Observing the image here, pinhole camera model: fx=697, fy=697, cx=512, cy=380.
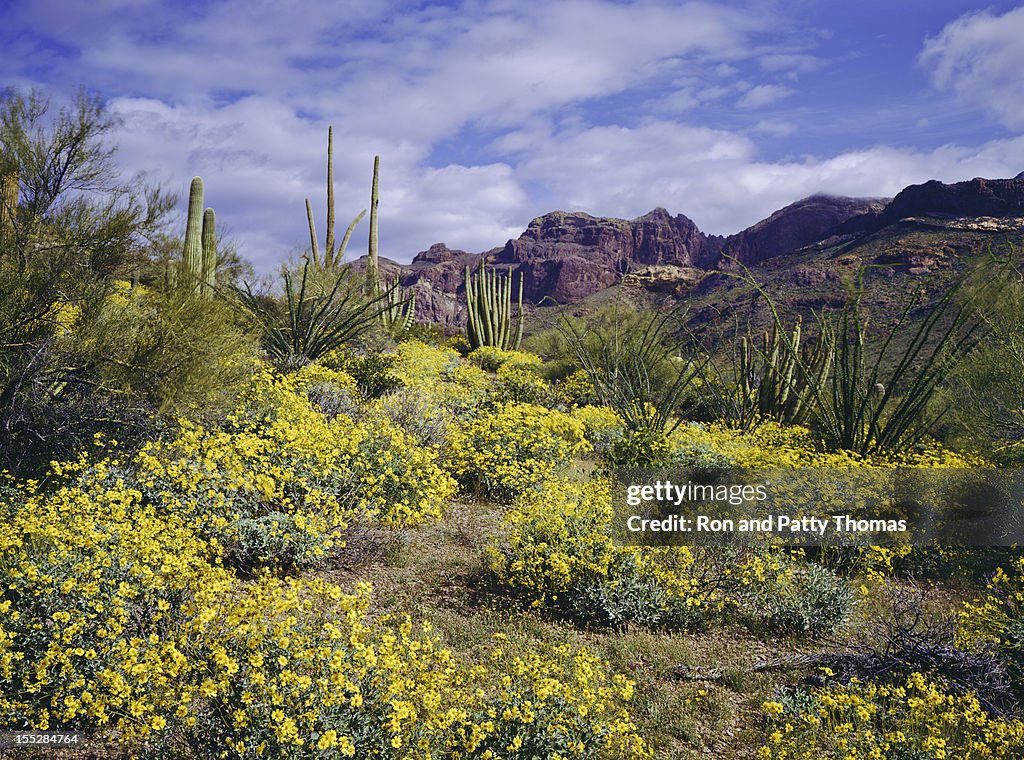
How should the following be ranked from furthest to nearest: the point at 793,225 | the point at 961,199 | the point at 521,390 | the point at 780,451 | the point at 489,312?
the point at 793,225 < the point at 961,199 < the point at 489,312 < the point at 521,390 < the point at 780,451

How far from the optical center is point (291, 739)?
2.75m

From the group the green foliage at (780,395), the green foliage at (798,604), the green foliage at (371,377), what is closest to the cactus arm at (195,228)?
the green foliage at (371,377)

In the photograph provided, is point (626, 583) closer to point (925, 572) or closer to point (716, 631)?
point (716, 631)

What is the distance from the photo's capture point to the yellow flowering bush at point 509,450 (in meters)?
7.75

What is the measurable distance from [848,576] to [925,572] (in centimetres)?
112

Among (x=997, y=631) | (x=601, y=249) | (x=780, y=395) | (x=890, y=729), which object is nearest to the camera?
(x=890, y=729)

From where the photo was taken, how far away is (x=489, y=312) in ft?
71.4

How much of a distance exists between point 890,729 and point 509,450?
509cm

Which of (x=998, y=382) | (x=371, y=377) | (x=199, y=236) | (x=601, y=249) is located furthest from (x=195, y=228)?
(x=601, y=249)

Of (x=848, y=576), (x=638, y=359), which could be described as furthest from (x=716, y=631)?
(x=638, y=359)

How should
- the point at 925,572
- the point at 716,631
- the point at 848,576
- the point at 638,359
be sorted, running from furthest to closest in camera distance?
the point at 638,359 → the point at 925,572 → the point at 848,576 → the point at 716,631

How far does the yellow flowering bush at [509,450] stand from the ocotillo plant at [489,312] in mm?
12673

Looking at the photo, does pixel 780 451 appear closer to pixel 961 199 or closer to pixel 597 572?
pixel 597 572

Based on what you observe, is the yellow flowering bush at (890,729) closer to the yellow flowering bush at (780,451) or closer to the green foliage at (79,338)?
the yellow flowering bush at (780,451)
